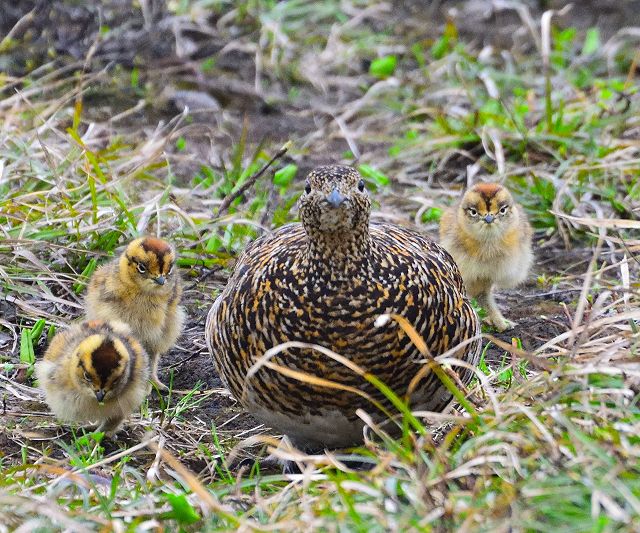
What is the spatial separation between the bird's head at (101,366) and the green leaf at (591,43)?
5987mm

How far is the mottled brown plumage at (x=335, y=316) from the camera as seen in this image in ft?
12.4

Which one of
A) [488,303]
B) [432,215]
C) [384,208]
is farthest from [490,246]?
[384,208]

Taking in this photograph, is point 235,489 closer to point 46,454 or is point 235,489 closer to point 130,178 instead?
point 46,454

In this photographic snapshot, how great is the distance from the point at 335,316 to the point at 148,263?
56.5 inches

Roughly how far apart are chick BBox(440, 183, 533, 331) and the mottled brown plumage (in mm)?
1593

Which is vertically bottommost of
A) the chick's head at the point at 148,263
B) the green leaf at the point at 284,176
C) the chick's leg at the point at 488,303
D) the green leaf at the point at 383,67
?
the chick's leg at the point at 488,303

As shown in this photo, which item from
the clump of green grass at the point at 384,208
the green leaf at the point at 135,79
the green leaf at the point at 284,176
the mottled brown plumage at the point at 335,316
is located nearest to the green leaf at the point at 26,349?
the clump of green grass at the point at 384,208

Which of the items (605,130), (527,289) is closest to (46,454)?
(527,289)

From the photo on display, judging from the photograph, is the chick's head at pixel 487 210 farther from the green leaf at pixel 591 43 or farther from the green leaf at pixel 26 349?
the green leaf at pixel 591 43

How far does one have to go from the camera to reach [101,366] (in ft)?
14.2

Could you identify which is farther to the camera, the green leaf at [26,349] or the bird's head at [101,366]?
the green leaf at [26,349]

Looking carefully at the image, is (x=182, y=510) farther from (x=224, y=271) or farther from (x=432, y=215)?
(x=432, y=215)

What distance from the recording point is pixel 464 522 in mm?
2977

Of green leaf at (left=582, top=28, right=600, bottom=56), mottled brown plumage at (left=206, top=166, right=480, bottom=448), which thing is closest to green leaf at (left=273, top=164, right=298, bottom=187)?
mottled brown plumage at (left=206, top=166, right=480, bottom=448)
